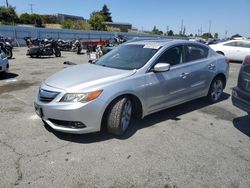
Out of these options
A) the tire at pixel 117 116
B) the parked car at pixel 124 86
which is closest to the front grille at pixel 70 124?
the parked car at pixel 124 86

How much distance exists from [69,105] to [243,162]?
2601 mm

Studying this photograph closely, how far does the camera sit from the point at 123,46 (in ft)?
18.1

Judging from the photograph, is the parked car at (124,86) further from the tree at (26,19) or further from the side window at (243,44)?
the tree at (26,19)

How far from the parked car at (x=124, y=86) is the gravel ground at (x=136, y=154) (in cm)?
31

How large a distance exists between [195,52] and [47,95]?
3357mm

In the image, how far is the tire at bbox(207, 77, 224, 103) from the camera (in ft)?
19.9

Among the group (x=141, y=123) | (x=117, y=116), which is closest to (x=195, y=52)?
(x=141, y=123)

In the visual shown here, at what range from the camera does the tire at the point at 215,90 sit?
239 inches

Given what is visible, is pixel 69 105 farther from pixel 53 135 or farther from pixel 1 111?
pixel 1 111

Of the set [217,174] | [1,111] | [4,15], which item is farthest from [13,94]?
[4,15]

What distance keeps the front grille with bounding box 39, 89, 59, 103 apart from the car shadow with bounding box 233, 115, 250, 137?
3.41 metres

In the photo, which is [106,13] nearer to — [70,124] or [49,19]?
[49,19]

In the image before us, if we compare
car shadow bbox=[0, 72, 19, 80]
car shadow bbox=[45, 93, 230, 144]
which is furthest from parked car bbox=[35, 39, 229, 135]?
car shadow bbox=[0, 72, 19, 80]

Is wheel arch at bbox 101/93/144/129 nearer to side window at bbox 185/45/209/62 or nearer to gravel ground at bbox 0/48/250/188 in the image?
gravel ground at bbox 0/48/250/188
